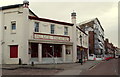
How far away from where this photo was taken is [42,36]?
98.0ft

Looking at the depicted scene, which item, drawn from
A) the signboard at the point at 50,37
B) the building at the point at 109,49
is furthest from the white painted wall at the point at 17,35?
the building at the point at 109,49

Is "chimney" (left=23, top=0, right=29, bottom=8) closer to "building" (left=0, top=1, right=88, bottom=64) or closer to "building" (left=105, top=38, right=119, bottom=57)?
"building" (left=0, top=1, right=88, bottom=64)

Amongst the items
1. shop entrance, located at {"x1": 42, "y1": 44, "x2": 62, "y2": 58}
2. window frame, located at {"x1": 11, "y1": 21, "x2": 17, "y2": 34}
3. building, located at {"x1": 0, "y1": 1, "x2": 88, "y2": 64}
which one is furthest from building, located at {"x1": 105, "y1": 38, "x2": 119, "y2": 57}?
window frame, located at {"x1": 11, "y1": 21, "x2": 17, "y2": 34}

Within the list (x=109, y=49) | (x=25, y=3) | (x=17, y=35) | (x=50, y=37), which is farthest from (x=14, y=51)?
(x=109, y=49)

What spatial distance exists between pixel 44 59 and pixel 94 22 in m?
54.0

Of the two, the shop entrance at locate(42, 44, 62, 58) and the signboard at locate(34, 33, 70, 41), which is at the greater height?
the signboard at locate(34, 33, 70, 41)

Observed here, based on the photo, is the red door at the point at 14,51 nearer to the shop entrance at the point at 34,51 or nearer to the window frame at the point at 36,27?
the shop entrance at the point at 34,51

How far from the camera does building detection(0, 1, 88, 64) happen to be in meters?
27.6

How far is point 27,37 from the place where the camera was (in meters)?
27.6

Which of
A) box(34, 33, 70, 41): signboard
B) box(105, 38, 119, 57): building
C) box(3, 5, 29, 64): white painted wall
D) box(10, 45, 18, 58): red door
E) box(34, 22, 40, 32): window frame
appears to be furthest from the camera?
box(105, 38, 119, 57): building

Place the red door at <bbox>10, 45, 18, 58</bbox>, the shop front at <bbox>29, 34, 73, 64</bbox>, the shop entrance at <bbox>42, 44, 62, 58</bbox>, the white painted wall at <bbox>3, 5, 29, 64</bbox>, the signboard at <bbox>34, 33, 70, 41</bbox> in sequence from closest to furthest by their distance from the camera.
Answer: the white painted wall at <bbox>3, 5, 29, 64</bbox>
the red door at <bbox>10, 45, 18, 58</bbox>
the signboard at <bbox>34, 33, 70, 41</bbox>
the shop front at <bbox>29, 34, 73, 64</bbox>
the shop entrance at <bbox>42, 44, 62, 58</bbox>

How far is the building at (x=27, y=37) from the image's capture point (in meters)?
27.6

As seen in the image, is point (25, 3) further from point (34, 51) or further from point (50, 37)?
point (34, 51)

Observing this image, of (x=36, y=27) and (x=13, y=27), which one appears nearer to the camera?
(x=13, y=27)
